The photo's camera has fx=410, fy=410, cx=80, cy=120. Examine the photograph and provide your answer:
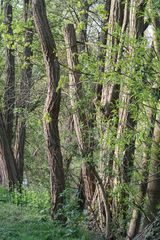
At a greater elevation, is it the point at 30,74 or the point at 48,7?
the point at 48,7

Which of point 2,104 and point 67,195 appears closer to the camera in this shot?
point 67,195

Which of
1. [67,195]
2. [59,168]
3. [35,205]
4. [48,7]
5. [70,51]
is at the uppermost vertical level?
[48,7]

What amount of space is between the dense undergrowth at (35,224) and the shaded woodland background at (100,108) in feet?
1.01

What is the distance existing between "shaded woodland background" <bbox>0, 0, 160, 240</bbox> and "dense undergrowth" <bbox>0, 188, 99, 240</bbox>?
12.1 inches

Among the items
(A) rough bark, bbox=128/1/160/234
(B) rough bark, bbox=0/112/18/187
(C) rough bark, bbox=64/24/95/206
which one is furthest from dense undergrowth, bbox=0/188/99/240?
(B) rough bark, bbox=0/112/18/187

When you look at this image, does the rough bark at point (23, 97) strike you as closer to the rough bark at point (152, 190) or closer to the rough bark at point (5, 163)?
the rough bark at point (5, 163)

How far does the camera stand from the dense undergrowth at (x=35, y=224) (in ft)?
24.6

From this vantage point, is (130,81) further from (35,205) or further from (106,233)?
(35,205)

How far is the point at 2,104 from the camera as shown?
44.9ft

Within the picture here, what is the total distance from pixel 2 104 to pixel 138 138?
8613 millimetres

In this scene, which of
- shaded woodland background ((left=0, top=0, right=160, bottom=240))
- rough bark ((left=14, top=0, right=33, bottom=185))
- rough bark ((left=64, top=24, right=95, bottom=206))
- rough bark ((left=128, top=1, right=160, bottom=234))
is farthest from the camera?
rough bark ((left=14, top=0, right=33, bottom=185))

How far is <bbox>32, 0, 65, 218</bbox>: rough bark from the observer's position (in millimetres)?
8617

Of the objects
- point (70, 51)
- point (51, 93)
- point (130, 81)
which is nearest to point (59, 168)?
point (51, 93)

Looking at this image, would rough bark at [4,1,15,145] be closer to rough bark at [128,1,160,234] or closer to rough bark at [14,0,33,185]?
rough bark at [14,0,33,185]
